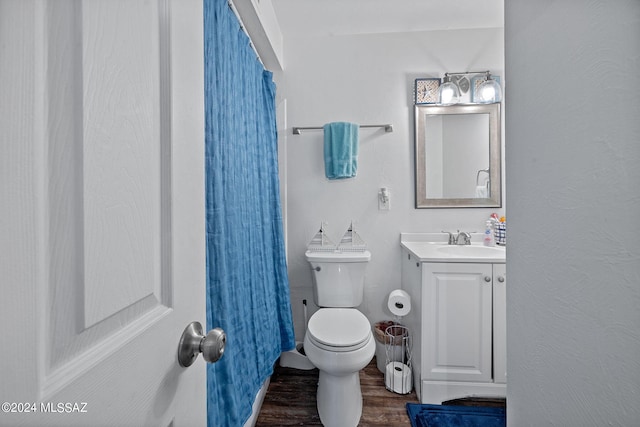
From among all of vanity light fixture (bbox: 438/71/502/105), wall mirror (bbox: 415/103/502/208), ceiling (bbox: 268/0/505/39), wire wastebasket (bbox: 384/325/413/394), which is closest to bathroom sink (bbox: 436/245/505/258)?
wall mirror (bbox: 415/103/502/208)

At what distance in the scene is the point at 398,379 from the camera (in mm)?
1546

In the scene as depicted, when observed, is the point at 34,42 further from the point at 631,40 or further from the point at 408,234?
the point at 408,234

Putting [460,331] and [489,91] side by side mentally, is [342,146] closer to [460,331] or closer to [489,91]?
[489,91]

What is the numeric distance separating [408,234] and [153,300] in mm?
1767

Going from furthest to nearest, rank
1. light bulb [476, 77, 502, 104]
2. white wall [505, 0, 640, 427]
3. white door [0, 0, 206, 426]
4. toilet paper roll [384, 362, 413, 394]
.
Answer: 1. light bulb [476, 77, 502, 104]
2. toilet paper roll [384, 362, 413, 394]
3. white wall [505, 0, 640, 427]
4. white door [0, 0, 206, 426]

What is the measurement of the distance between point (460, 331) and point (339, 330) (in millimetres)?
681

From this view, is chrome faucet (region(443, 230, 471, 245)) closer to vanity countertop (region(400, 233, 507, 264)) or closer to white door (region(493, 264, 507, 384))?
vanity countertop (region(400, 233, 507, 264))

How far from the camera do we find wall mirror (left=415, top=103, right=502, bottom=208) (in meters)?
1.85

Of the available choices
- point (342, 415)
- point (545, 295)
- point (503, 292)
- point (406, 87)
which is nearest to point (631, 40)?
point (545, 295)

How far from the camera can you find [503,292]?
1.42 metres

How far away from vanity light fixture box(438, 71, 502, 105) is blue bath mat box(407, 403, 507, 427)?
187 centimetres

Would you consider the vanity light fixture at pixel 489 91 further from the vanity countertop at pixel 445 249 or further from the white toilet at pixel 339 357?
the white toilet at pixel 339 357

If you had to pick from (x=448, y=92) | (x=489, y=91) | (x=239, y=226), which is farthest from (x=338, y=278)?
(x=489, y=91)

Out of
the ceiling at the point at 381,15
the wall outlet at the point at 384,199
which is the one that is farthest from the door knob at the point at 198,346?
the ceiling at the point at 381,15
